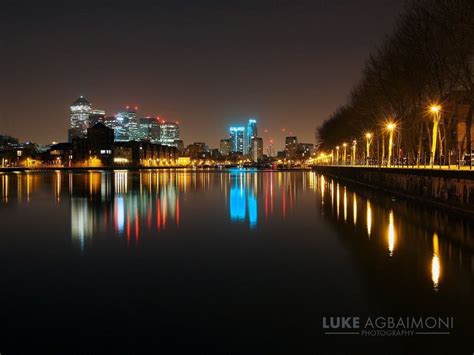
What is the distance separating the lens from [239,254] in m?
15.7

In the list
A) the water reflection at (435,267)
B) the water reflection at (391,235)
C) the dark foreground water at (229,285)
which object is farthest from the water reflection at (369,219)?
the water reflection at (435,267)

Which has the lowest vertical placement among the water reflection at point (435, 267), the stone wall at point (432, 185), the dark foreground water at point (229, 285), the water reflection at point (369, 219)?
the dark foreground water at point (229, 285)

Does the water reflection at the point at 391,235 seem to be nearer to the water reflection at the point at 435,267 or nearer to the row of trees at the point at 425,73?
the water reflection at the point at 435,267

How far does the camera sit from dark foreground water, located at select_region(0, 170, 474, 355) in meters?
8.20

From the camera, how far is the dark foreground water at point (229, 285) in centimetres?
820

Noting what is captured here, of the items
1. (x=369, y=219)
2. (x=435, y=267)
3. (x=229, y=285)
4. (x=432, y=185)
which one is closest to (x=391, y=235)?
(x=369, y=219)

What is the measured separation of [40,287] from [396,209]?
2234 centimetres

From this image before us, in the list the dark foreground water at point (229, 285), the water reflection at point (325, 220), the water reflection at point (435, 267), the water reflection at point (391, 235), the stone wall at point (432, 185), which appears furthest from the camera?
the stone wall at point (432, 185)

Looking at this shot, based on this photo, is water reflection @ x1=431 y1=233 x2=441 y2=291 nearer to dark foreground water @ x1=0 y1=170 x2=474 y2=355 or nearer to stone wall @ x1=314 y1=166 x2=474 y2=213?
dark foreground water @ x1=0 y1=170 x2=474 y2=355

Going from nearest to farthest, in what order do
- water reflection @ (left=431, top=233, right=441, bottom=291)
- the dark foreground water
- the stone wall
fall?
the dark foreground water → water reflection @ (left=431, top=233, right=441, bottom=291) → the stone wall

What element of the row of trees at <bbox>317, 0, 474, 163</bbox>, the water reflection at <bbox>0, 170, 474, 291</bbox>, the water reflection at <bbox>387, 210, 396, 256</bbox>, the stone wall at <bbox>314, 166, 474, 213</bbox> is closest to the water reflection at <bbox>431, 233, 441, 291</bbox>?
the water reflection at <bbox>0, 170, 474, 291</bbox>

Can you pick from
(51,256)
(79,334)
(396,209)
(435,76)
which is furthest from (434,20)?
(79,334)

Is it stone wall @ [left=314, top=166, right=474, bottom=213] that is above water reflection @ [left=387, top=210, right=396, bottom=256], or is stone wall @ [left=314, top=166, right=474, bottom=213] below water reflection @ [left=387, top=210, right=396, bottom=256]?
above

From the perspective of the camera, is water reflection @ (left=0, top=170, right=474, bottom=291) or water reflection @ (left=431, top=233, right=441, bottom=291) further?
water reflection @ (left=0, top=170, right=474, bottom=291)
